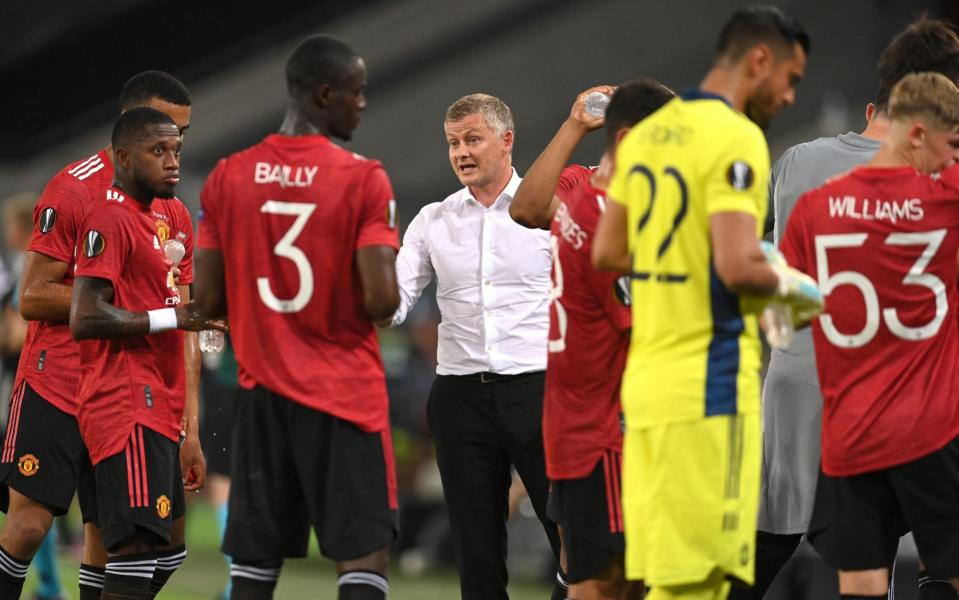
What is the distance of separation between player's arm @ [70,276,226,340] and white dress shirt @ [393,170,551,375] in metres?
1.00

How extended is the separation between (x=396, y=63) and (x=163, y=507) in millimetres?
12209

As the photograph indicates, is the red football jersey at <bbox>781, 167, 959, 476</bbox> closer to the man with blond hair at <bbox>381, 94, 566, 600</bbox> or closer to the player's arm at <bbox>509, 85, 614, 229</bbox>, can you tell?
the player's arm at <bbox>509, 85, 614, 229</bbox>

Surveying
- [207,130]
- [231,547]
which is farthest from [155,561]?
[207,130]

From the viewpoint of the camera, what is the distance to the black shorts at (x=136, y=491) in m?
5.48

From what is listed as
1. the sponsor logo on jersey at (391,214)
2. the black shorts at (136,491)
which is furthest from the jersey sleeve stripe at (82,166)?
the sponsor logo on jersey at (391,214)

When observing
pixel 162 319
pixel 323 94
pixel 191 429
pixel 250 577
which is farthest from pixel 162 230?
pixel 250 577

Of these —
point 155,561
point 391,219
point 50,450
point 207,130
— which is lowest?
point 155,561

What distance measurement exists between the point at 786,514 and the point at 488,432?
1.24m

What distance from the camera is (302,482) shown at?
4.60 meters

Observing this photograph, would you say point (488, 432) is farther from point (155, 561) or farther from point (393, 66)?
point (393, 66)

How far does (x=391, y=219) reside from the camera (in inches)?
179

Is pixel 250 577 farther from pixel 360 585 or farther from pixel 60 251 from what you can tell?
pixel 60 251

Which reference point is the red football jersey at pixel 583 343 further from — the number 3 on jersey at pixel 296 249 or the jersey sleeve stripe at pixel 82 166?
the jersey sleeve stripe at pixel 82 166

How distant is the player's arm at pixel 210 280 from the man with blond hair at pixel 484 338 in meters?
1.51
